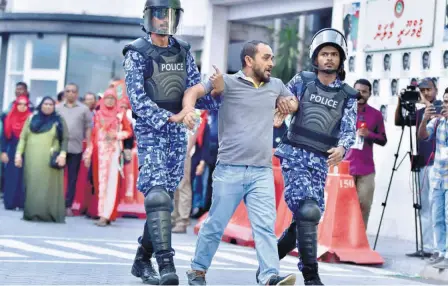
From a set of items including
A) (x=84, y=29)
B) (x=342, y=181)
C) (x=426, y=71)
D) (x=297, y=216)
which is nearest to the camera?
(x=297, y=216)

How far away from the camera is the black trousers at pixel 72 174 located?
17.6m

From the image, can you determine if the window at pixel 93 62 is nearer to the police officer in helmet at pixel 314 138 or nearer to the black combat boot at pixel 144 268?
the police officer in helmet at pixel 314 138

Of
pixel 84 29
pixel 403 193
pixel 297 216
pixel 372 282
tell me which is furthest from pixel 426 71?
pixel 84 29

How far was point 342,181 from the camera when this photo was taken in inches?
504

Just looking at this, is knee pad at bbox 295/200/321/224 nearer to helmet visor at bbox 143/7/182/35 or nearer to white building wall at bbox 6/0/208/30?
helmet visor at bbox 143/7/182/35

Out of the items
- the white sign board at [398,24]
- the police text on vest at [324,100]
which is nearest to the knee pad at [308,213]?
the police text on vest at [324,100]

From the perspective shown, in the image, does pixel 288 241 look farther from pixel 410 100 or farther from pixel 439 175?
pixel 410 100

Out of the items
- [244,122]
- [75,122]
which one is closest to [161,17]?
[244,122]

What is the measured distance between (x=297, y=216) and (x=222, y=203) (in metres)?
0.68

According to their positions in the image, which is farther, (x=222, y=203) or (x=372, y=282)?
(x=372, y=282)

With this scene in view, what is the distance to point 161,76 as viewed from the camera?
8.50m

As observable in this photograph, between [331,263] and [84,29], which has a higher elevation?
[84,29]

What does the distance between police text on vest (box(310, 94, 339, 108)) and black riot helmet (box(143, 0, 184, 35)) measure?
114 centimetres

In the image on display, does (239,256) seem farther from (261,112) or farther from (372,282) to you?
(261,112)
